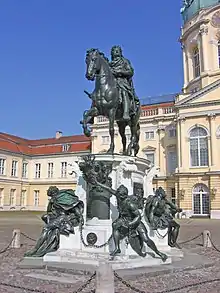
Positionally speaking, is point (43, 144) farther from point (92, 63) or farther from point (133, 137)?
point (92, 63)

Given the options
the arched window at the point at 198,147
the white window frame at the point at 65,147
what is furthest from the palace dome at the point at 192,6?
the white window frame at the point at 65,147

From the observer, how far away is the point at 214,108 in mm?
39000

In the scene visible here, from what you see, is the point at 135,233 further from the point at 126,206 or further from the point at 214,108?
the point at 214,108

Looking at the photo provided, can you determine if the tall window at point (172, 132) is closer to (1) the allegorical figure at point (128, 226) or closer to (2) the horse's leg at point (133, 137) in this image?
(2) the horse's leg at point (133, 137)

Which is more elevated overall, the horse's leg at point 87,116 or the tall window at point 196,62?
the tall window at point 196,62

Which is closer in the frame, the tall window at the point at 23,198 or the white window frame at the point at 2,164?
the white window frame at the point at 2,164

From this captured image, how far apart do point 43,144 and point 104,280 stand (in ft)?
182

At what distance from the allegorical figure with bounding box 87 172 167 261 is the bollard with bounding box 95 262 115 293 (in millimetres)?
2392

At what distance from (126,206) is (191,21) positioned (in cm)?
4775

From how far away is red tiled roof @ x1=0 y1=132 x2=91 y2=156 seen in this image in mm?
54344

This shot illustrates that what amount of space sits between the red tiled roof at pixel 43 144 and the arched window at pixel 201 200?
65.4ft

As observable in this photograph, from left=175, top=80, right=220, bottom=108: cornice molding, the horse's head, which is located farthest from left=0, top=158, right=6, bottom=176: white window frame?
the horse's head

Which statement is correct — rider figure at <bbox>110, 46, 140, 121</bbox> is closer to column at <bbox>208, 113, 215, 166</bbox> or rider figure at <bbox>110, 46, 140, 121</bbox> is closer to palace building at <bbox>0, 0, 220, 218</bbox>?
palace building at <bbox>0, 0, 220, 218</bbox>

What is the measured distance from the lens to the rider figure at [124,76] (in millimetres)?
9328
